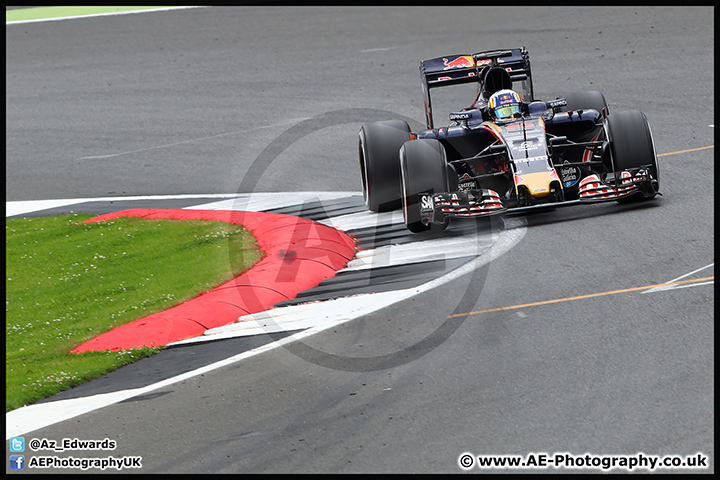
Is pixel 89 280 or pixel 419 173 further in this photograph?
pixel 419 173

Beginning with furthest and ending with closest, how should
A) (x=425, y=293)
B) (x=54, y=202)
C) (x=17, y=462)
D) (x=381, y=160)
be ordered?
(x=54, y=202) → (x=381, y=160) → (x=425, y=293) → (x=17, y=462)

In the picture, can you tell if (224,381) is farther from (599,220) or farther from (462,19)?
(462,19)

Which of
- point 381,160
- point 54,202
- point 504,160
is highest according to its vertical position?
point 381,160

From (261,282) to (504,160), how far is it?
2.88 m

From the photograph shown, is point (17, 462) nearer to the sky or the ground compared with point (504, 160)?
nearer to the ground

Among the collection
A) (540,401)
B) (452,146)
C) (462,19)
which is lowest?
(540,401)

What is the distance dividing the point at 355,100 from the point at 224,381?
30.7 ft

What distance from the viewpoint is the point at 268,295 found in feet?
24.6

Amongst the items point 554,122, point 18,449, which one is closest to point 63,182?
point 554,122

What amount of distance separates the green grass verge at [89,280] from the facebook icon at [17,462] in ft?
2.59

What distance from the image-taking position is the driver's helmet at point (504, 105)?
9.38 m

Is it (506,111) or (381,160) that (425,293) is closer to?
(381,160)

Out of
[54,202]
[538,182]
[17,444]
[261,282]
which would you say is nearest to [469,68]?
[538,182]

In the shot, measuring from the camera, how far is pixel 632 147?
8.69 metres
